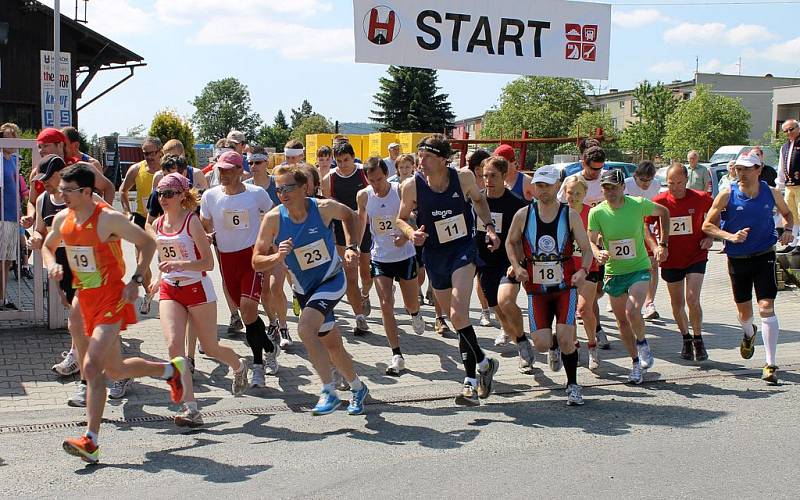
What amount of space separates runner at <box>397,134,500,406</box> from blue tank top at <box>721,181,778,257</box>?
8.19ft

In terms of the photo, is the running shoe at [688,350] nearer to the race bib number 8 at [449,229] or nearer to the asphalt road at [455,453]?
the asphalt road at [455,453]

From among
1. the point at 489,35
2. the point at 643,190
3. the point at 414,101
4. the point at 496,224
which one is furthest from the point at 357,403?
the point at 414,101

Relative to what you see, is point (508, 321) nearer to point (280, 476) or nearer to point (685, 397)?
point (685, 397)

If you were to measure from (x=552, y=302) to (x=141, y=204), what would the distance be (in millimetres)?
5437

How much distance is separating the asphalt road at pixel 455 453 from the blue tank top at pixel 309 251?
1.08 metres

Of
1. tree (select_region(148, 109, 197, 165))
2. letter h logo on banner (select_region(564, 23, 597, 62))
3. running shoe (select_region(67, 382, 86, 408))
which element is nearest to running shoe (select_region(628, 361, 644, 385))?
running shoe (select_region(67, 382, 86, 408))

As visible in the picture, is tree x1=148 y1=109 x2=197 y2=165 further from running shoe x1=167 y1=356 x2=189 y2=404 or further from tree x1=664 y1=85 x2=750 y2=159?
running shoe x1=167 y1=356 x2=189 y2=404

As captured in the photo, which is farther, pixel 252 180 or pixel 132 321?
pixel 252 180

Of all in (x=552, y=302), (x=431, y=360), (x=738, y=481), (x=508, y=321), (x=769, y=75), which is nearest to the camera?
(x=738, y=481)

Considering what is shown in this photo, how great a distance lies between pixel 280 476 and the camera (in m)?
5.36

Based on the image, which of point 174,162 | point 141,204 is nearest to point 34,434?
point 174,162

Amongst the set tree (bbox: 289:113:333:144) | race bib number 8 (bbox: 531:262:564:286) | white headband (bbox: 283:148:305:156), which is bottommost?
race bib number 8 (bbox: 531:262:564:286)

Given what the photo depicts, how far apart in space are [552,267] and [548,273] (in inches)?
2.3

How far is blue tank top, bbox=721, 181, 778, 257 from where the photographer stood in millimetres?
8195
